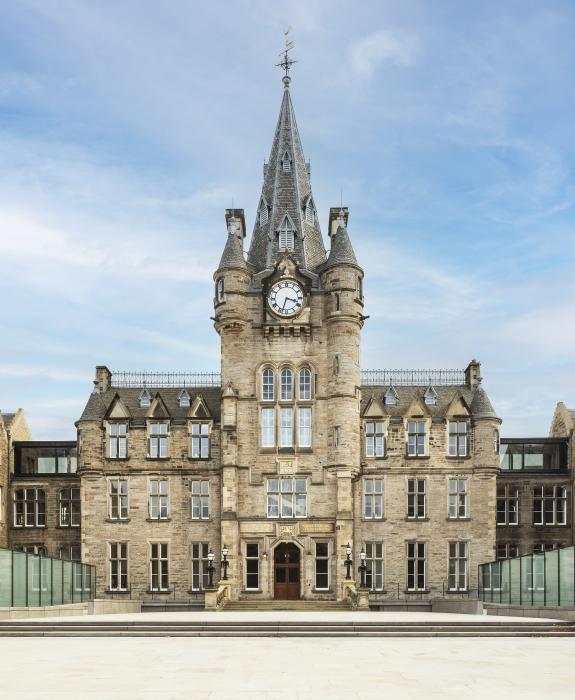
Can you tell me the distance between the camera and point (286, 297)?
58594 millimetres

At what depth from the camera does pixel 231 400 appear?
57.7 m

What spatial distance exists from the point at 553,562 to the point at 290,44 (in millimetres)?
41123

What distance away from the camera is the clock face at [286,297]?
58562mm

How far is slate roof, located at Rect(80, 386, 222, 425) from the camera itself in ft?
199

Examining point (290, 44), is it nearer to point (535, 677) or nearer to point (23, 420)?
point (23, 420)

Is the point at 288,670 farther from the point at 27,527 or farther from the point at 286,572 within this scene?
the point at 27,527

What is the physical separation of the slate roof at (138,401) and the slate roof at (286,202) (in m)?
8.88

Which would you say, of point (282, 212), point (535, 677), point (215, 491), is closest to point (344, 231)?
point (282, 212)

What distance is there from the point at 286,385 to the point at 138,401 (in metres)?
10.7

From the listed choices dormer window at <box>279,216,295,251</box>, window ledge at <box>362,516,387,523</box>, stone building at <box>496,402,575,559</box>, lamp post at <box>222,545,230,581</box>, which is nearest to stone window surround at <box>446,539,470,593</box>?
window ledge at <box>362,516,387,523</box>

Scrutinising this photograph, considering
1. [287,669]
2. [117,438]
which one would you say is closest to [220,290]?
[117,438]

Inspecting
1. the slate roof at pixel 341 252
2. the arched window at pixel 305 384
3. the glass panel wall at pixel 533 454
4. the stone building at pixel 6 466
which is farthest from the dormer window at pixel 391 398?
the stone building at pixel 6 466

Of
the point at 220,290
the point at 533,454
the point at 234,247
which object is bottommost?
the point at 533,454

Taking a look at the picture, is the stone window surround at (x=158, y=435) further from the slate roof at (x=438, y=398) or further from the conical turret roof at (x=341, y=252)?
the conical turret roof at (x=341, y=252)
